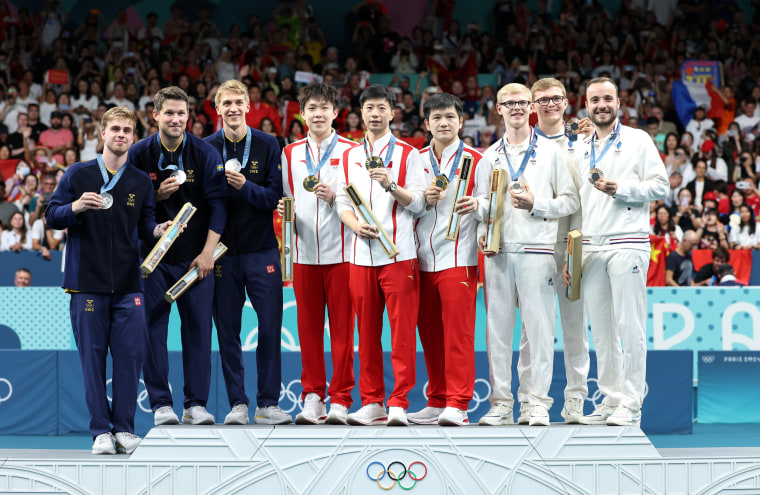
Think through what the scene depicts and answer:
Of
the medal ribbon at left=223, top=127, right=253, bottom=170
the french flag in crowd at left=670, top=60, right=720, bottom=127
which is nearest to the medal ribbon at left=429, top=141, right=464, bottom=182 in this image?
the medal ribbon at left=223, top=127, right=253, bottom=170

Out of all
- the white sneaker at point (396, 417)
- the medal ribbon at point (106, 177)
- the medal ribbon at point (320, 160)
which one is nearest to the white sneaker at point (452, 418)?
the white sneaker at point (396, 417)

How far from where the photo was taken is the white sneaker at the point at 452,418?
5.88m

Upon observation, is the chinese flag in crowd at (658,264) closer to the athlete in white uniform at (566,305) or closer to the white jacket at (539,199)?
the athlete in white uniform at (566,305)

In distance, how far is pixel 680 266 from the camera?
11555 millimetres

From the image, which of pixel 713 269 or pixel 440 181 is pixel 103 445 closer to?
pixel 440 181

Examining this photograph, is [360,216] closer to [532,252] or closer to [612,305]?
[532,252]

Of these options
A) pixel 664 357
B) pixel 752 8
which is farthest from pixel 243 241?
pixel 752 8

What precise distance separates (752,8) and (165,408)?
17722 millimetres

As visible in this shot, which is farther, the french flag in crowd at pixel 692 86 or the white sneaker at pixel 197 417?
the french flag in crowd at pixel 692 86

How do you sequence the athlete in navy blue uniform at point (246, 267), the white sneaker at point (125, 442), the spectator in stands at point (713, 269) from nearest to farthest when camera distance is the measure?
1. the white sneaker at point (125, 442)
2. the athlete in navy blue uniform at point (246, 267)
3. the spectator in stands at point (713, 269)

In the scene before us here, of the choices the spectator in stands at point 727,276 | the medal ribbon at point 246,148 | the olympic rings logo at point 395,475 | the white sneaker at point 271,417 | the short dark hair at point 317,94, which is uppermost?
the short dark hair at point 317,94

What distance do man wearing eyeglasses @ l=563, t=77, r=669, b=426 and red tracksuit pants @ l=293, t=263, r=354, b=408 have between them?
1672 millimetres

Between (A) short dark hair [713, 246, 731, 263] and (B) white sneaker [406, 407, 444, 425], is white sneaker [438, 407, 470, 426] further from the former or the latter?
(A) short dark hair [713, 246, 731, 263]

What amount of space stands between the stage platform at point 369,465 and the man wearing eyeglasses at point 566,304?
643 mm
